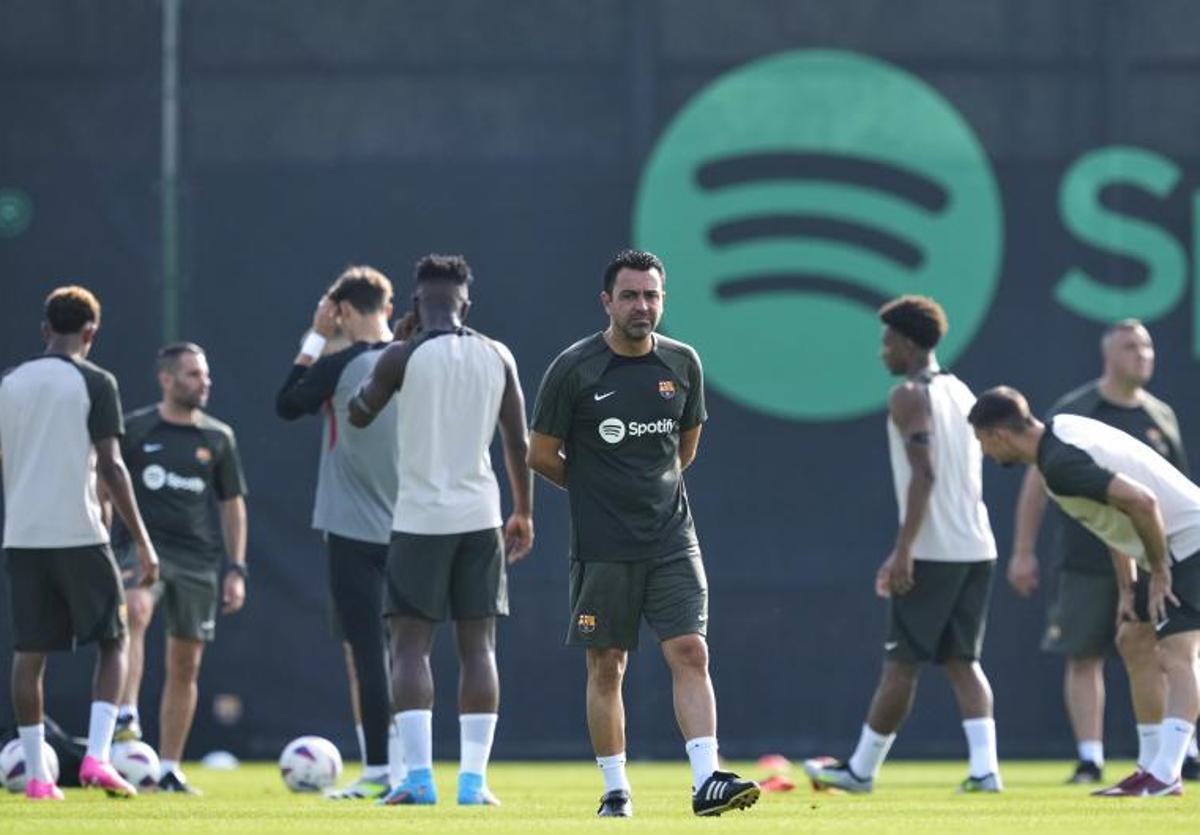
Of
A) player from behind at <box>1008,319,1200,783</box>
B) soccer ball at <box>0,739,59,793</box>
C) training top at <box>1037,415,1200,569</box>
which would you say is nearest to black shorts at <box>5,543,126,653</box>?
soccer ball at <box>0,739,59,793</box>

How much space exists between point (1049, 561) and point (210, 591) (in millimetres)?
5125

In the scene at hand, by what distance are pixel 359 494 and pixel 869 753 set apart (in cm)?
Result: 248

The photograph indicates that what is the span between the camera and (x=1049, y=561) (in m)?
14.9

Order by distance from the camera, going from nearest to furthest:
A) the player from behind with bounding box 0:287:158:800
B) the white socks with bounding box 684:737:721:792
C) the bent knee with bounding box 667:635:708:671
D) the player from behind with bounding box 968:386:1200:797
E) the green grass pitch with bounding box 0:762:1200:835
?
the green grass pitch with bounding box 0:762:1200:835 → the white socks with bounding box 684:737:721:792 → the bent knee with bounding box 667:635:708:671 → the player from behind with bounding box 968:386:1200:797 → the player from behind with bounding box 0:287:158:800

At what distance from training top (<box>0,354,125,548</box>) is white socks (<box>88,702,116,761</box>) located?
2.21 ft

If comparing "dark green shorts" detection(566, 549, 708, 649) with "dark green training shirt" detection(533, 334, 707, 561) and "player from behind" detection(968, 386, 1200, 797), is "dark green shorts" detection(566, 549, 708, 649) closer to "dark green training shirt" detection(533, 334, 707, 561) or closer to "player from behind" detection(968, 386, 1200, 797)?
"dark green training shirt" detection(533, 334, 707, 561)

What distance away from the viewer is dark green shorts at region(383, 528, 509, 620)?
988 centimetres

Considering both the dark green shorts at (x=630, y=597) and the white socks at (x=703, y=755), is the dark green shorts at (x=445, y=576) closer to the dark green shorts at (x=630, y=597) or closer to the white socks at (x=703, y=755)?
the dark green shorts at (x=630, y=597)

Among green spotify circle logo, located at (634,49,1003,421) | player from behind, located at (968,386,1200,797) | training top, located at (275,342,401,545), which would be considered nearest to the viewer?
player from behind, located at (968,386,1200,797)

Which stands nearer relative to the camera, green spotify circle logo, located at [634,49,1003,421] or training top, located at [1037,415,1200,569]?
training top, located at [1037,415,1200,569]

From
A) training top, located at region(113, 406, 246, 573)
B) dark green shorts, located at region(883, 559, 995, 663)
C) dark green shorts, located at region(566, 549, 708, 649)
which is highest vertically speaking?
training top, located at region(113, 406, 246, 573)

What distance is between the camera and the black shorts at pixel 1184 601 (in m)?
10.1

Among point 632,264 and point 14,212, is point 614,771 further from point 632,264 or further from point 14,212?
point 14,212

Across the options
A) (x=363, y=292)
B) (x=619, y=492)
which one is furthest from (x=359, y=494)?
(x=619, y=492)
